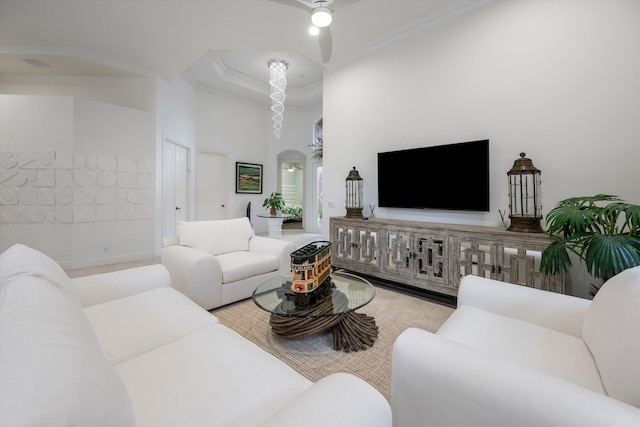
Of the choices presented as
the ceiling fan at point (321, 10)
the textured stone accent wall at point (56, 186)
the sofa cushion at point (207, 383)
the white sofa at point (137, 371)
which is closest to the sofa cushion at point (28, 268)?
the white sofa at point (137, 371)

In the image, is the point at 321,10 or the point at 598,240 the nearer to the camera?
the point at 598,240

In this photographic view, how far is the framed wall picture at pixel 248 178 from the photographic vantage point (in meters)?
6.82

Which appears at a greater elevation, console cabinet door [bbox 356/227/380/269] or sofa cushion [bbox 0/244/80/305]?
sofa cushion [bbox 0/244/80/305]

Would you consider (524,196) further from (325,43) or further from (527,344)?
(325,43)

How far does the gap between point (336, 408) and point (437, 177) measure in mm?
3030

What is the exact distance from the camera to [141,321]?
4.59 ft

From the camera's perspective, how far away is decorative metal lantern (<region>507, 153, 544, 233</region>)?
7.99ft

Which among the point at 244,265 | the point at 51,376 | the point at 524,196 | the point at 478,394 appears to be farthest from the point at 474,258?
the point at 51,376

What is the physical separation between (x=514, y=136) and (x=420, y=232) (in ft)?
4.45

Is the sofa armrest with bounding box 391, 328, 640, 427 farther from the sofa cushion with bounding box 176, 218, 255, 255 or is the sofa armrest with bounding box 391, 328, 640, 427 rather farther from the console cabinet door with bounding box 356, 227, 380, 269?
the sofa cushion with bounding box 176, 218, 255, 255

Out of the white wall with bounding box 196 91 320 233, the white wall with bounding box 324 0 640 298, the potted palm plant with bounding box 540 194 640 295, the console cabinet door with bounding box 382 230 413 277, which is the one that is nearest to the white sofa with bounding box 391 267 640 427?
the potted palm plant with bounding box 540 194 640 295

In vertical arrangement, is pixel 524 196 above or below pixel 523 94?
below

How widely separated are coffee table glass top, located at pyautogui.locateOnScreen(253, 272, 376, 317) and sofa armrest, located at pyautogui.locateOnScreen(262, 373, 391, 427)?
890 mm

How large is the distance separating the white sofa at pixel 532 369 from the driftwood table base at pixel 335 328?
0.77m
